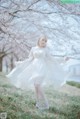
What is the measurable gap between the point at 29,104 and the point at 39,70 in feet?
0.89

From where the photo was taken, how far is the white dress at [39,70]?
2.42 m

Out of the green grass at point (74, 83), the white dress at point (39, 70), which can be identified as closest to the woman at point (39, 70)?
the white dress at point (39, 70)

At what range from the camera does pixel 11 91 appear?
247 cm

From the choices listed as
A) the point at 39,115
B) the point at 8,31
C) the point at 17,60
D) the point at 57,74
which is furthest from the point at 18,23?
the point at 39,115

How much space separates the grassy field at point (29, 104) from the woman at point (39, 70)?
75mm

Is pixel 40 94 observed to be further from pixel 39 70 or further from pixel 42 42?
pixel 42 42

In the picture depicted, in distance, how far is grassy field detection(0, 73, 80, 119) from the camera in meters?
2.42

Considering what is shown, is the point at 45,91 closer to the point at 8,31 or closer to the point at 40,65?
the point at 40,65

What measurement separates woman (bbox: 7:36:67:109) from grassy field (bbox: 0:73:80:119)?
0.25ft

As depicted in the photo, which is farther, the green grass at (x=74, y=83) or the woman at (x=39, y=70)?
the green grass at (x=74, y=83)

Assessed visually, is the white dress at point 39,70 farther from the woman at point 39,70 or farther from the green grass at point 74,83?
the green grass at point 74,83

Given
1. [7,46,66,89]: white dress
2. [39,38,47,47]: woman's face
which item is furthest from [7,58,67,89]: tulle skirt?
[39,38,47,47]: woman's face

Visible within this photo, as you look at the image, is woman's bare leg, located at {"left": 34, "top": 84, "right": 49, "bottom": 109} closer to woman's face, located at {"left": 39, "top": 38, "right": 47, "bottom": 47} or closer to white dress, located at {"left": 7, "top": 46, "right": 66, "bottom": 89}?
white dress, located at {"left": 7, "top": 46, "right": 66, "bottom": 89}

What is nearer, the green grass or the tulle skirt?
the tulle skirt
